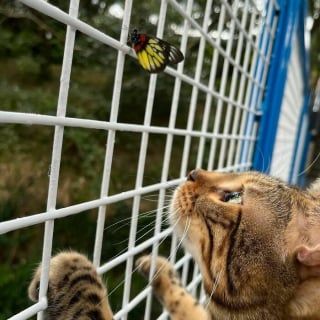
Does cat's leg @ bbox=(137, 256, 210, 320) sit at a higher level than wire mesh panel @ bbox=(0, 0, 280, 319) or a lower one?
lower

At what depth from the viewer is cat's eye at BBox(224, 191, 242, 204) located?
0.76 meters

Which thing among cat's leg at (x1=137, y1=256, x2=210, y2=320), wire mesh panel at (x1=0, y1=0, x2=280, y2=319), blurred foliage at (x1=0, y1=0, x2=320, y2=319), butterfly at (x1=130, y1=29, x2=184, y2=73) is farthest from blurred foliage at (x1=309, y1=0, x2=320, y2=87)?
butterfly at (x1=130, y1=29, x2=184, y2=73)

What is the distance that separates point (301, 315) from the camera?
0.64 meters

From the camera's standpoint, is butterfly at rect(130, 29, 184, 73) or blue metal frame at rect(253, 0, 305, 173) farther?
blue metal frame at rect(253, 0, 305, 173)

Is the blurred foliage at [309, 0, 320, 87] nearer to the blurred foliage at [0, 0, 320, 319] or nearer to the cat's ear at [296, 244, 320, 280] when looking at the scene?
the blurred foliage at [0, 0, 320, 319]

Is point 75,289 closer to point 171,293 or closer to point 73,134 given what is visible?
point 171,293

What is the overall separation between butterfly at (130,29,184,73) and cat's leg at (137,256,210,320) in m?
0.43

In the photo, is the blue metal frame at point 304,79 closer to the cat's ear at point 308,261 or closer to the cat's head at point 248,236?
the cat's head at point 248,236

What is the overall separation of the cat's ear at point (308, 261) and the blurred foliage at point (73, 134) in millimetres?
448

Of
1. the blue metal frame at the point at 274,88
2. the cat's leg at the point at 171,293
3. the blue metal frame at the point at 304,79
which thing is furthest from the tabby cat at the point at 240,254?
the blue metal frame at the point at 304,79

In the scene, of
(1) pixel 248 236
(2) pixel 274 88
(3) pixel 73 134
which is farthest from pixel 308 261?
(3) pixel 73 134

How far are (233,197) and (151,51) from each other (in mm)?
284

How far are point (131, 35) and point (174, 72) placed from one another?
170mm

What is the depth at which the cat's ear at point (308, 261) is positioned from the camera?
0.62 m
